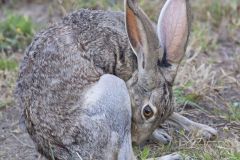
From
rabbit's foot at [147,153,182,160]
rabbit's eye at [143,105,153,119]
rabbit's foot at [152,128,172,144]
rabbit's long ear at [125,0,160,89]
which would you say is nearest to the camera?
rabbit's long ear at [125,0,160,89]

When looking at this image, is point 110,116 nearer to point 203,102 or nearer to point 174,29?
point 174,29

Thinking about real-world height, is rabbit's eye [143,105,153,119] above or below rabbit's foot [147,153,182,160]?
above

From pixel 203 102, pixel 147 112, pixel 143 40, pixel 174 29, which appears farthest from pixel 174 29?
pixel 203 102

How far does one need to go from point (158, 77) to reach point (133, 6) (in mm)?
612

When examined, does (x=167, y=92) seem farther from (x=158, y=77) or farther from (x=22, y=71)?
(x=22, y=71)

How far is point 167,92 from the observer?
5797mm

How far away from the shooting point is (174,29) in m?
5.83

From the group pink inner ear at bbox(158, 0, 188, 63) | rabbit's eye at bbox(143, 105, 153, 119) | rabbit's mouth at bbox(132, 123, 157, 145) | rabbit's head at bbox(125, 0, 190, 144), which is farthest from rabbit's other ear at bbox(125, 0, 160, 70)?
rabbit's mouth at bbox(132, 123, 157, 145)

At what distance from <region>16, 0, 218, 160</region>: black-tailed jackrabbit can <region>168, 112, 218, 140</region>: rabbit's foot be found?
0.57 meters

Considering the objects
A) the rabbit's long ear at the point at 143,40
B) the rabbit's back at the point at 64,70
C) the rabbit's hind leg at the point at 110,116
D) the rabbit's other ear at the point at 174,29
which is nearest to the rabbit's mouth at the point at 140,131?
the rabbit's hind leg at the point at 110,116

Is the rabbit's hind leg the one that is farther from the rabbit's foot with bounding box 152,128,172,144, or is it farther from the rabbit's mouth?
the rabbit's foot with bounding box 152,128,172,144

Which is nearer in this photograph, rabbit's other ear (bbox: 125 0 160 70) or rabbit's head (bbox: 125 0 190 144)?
rabbit's other ear (bbox: 125 0 160 70)

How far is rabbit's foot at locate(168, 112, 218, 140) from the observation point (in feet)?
20.5

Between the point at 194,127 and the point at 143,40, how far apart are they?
1051 millimetres
